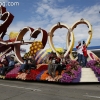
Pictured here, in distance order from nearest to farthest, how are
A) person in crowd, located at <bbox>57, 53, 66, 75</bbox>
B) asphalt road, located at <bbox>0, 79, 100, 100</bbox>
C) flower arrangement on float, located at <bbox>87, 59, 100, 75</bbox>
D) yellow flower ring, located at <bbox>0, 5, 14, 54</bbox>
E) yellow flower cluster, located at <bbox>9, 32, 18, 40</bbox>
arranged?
asphalt road, located at <bbox>0, 79, 100, 100</bbox> < flower arrangement on float, located at <bbox>87, 59, 100, 75</bbox> < person in crowd, located at <bbox>57, 53, 66, 75</bbox> < yellow flower ring, located at <bbox>0, 5, 14, 54</bbox> < yellow flower cluster, located at <bbox>9, 32, 18, 40</bbox>

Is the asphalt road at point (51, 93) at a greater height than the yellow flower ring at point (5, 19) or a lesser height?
lesser

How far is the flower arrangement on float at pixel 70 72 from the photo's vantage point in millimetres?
10578

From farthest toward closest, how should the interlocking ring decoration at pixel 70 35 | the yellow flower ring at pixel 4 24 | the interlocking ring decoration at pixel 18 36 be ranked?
1. the yellow flower ring at pixel 4 24
2. the interlocking ring decoration at pixel 18 36
3. the interlocking ring decoration at pixel 70 35

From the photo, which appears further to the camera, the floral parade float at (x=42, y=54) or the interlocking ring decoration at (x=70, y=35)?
the interlocking ring decoration at (x=70, y=35)

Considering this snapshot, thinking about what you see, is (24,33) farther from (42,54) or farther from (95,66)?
(95,66)

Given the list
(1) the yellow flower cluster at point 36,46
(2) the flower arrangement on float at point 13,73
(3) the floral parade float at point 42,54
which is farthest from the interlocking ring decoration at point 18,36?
(2) the flower arrangement on float at point 13,73

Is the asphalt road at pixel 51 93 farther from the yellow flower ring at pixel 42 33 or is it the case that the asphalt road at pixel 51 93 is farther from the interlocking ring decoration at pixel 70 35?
the yellow flower ring at pixel 42 33

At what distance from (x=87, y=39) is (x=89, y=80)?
484 centimetres

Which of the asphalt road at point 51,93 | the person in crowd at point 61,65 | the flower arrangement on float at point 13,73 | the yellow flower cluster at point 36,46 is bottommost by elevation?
the asphalt road at point 51,93

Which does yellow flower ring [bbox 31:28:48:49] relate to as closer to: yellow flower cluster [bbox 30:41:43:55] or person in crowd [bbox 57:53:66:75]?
yellow flower cluster [bbox 30:41:43:55]

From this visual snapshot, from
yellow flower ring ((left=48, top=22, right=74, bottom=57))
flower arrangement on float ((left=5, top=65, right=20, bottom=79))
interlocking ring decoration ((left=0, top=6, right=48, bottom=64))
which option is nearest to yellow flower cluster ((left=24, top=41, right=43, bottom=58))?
interlocking ring decoration ((left=0, top=6, right=48, bottom=64))

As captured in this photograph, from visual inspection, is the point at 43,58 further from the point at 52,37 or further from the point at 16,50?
the point at 16,50

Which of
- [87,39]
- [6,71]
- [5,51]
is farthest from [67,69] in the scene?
[5,51]

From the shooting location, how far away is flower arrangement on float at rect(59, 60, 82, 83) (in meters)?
10.6
